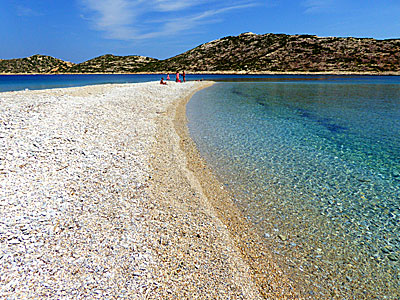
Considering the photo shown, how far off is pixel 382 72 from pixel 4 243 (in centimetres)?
12465

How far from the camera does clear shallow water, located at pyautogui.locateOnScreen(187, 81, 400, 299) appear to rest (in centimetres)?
521

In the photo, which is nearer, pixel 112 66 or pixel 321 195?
pixel 321 195

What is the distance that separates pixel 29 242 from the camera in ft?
16.6

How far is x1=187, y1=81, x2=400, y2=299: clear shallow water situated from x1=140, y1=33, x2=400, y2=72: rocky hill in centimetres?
10935

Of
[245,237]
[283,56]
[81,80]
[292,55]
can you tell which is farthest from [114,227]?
[283,56]

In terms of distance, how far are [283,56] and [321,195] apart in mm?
134584

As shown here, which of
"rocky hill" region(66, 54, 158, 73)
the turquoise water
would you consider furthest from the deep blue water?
"rocky hill" region(66, 54, 158, 73)

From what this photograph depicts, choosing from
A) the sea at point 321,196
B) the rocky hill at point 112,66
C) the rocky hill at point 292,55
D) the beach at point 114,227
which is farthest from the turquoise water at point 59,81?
the rocky hill at point 112,66

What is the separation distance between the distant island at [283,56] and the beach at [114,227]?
117m

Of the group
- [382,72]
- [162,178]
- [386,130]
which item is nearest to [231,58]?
[382,72]

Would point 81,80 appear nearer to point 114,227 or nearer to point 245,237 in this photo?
point 114,227

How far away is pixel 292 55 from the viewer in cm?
12406

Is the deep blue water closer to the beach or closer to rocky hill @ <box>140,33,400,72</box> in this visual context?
rocky hill @ <box>140,33,400,72</box>

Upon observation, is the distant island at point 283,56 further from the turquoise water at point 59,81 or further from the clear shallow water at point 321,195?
the clear shallow water at point 321,195
